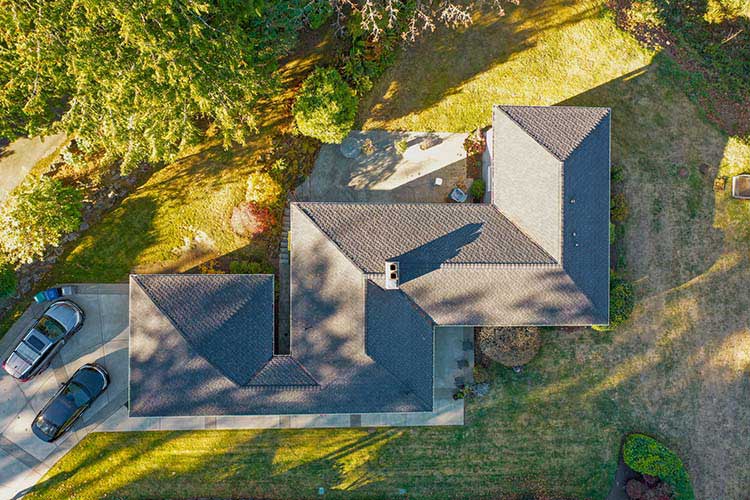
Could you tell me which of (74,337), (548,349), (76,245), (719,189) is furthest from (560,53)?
(74,337)

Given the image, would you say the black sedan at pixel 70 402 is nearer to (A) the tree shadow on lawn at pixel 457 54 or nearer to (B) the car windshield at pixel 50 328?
(B) the car windshield at pixel 50 328

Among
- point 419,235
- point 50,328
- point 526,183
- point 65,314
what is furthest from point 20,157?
point 526,183

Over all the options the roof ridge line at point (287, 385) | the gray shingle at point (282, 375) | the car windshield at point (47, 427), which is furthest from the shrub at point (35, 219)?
the gray shingle at point (282, 375)

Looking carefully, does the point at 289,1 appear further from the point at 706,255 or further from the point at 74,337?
the point at 706,255

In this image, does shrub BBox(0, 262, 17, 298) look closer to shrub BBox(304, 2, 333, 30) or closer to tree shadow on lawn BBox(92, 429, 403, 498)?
tree shadow on lawn BBox(92, 429, 403, 498)

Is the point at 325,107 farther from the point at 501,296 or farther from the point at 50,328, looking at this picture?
the point at 50,328

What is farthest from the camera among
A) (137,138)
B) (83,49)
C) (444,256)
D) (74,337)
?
(74,337)
